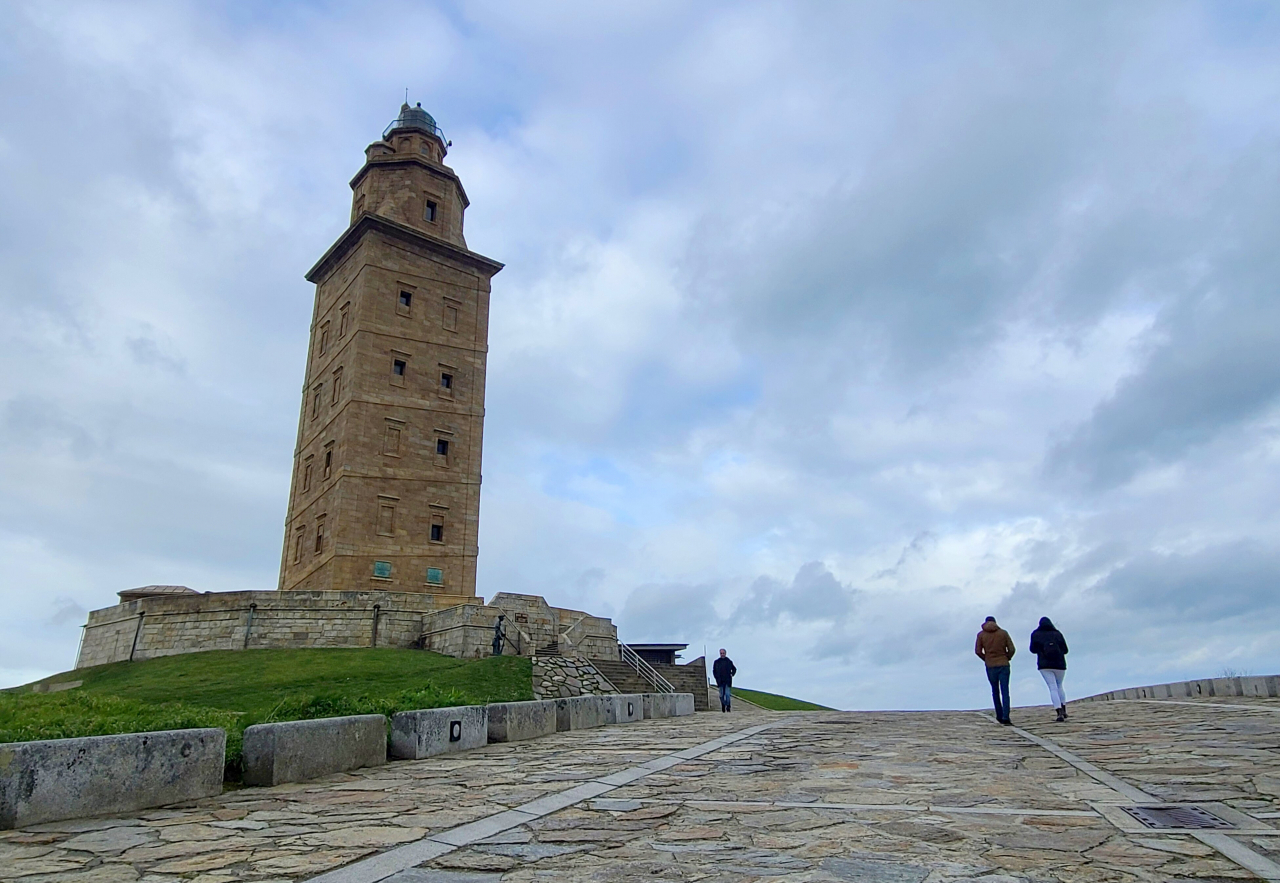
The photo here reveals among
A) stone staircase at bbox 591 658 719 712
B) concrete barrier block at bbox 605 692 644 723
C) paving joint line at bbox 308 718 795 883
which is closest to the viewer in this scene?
paving joint line at bbox 308 718 795 883

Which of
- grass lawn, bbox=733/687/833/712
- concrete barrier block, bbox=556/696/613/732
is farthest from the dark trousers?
grass lawn, bbox=733/687/833/712

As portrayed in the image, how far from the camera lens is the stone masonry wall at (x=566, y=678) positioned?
24.0 m

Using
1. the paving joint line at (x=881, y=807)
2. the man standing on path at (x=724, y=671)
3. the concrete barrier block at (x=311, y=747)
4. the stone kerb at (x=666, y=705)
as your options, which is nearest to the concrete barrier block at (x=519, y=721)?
the concrete barrier block at (x=311, y=747)

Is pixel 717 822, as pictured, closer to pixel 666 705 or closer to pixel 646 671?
pixel 666 705

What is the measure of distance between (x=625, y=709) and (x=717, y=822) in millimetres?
9435

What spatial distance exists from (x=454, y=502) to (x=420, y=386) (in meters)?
5.29

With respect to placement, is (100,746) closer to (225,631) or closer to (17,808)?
(17,808)

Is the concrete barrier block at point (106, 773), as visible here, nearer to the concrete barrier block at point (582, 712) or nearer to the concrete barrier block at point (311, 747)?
the concrete barrier block at point (311, 747)

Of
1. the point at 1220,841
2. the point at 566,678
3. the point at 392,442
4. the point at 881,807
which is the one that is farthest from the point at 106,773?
the point at 392,442

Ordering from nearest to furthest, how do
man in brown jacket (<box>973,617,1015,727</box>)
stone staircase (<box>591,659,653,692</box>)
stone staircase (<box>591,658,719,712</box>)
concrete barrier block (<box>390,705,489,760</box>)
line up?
concrete barrier block (<box>390,705,489,760</box>), man in brown jacket (<box>973,617,1015,727</box>), stone staircase (<box>591,659,653,692</box>), stone staircase (<box>591,658,719,712</box>)

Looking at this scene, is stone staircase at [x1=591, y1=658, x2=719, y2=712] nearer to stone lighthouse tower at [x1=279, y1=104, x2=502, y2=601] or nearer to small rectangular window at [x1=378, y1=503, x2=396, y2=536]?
stone lighthouse tower at [x1=279, y1=104, x2=502, y2=601]

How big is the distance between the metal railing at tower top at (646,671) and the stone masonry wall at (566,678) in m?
1.71

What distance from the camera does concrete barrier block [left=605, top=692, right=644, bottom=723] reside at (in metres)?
14.0

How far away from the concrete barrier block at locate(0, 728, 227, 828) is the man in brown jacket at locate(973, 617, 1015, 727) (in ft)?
35.4
